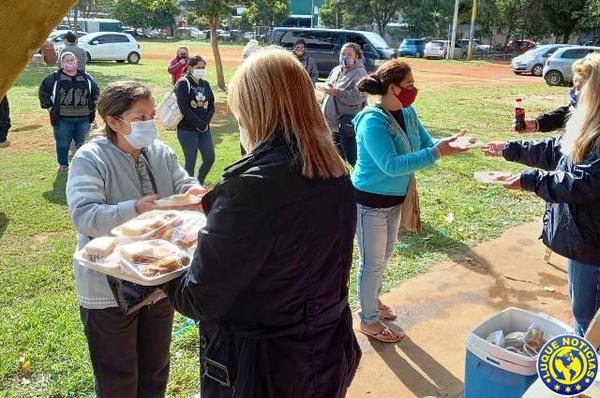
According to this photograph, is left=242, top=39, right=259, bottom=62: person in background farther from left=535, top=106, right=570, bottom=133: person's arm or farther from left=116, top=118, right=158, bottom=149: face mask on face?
left=535, top=106, right=570, bottom=133: person's arm

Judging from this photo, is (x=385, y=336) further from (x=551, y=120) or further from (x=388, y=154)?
(x=551, y=120)

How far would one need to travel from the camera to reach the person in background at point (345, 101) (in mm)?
6750

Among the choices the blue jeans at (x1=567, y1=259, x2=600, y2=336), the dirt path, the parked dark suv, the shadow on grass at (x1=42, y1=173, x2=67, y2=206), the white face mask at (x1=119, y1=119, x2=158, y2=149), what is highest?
the parked dark suv

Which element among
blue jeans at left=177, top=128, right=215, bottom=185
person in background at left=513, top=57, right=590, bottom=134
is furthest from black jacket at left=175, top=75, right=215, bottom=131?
person in background at left=513, top=57, right=590, bottom=134

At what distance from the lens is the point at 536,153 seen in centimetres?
359

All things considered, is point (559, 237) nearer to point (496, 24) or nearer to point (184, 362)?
point (184, 362)

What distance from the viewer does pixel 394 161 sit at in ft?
11.1

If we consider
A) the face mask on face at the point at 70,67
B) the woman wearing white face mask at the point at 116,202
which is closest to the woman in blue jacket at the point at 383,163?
the woman wearing white face mask at the point at 116,202

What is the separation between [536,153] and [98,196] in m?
2.70

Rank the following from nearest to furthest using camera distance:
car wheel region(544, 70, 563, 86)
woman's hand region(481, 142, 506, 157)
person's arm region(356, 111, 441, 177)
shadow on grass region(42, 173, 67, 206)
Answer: person's arm region(356, 111, 441, 177) → woman's hand region(481, 142, 506, 157) → shadow on grass region(42, 173, 67, 206) → car wheel region(544, 70, 563, 86)

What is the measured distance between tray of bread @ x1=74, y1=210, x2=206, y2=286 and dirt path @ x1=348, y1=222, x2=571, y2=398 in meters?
1.84

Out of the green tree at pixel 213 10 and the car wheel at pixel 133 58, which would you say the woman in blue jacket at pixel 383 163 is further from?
the car wheel at pixel 133 58

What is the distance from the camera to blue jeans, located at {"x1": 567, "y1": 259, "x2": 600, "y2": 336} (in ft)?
9.80

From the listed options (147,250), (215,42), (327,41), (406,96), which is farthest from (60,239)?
(327,41)
